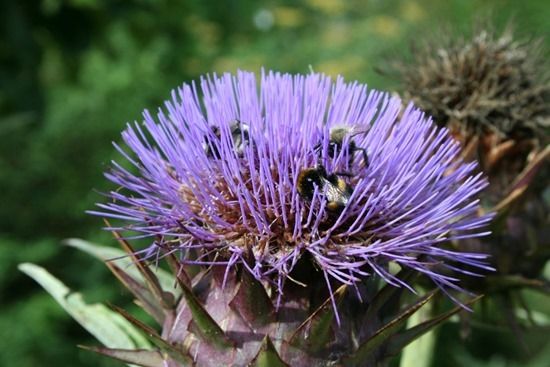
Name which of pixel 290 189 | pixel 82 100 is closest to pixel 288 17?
pixel 82 100

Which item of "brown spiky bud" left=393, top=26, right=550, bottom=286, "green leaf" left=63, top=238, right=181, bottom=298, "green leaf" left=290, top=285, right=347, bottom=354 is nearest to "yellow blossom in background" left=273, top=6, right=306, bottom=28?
"brown spiky bud" left=393, top=26, right=550, bottom=286

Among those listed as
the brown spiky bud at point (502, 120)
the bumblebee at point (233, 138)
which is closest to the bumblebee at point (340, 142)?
the bumblebee at point (233, 138)

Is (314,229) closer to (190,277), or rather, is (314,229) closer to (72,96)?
(190,277)

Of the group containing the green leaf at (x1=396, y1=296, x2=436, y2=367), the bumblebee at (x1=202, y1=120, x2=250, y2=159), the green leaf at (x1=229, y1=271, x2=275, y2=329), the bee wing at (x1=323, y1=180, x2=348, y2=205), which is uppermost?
the bumblebee at (x1=202, y1=120, x2=250, y2=159)

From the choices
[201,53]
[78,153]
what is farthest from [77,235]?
[201,53]

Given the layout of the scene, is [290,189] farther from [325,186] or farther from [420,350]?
[420,350]

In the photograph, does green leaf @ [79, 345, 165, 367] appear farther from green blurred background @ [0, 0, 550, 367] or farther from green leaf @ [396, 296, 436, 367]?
green blurred background @ [0, 0, 550, 367]

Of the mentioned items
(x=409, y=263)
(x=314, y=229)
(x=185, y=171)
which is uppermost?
(x=185, y=171)
